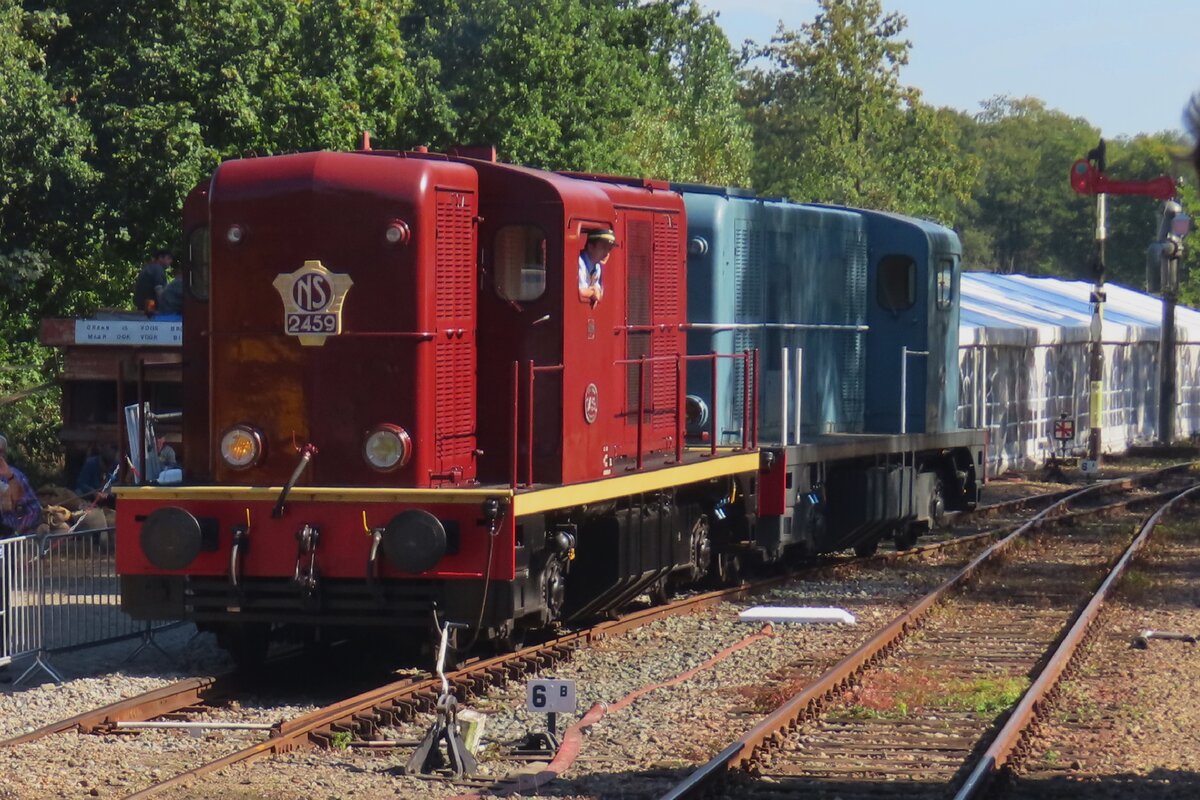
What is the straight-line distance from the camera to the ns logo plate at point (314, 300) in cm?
914

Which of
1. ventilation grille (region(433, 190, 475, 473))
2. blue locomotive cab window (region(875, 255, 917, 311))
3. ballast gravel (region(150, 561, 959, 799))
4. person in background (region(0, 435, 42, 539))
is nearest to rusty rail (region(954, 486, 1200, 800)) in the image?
ballast gravel (region(150, 561, 959, 799))

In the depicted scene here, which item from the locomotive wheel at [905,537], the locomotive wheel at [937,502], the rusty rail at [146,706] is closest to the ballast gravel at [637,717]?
the rusty rail at [146,706]

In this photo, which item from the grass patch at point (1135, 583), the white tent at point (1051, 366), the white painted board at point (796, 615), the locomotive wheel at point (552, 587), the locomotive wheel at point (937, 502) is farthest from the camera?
the white tent at point (1051, 366)

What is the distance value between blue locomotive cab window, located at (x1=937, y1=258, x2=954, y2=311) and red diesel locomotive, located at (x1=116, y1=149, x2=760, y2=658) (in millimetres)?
7223

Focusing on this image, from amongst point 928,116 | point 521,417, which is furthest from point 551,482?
point 928,116

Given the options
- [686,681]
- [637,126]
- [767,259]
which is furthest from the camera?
[637,126]

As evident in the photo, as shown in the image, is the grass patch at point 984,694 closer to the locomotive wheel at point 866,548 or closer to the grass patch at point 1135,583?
the grass patch at point 1135,583

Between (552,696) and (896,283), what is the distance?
9.63 meters

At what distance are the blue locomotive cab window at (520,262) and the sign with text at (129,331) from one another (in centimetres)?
632

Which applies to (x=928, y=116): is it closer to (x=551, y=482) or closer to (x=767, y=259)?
(x=767, y=259)

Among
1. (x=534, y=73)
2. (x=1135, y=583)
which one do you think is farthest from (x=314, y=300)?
(x=534, y=73)

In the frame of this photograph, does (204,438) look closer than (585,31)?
Yes

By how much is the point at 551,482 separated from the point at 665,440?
2410 mm

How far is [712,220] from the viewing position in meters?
13.4
